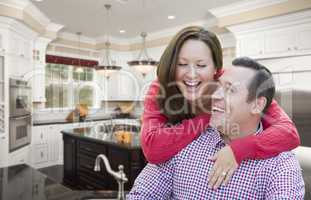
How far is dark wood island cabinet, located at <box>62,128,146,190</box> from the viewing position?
2.62 metres

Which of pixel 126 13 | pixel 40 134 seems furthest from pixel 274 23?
pixel 40 134

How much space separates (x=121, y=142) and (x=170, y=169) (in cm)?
192

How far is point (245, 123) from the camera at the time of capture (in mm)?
856

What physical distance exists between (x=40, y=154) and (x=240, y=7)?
13.5ft

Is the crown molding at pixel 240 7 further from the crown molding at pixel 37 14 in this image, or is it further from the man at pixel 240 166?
the man at pixel 240 166

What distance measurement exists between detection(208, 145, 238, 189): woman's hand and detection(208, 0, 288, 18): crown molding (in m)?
3.06

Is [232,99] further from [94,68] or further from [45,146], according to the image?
[45,146]

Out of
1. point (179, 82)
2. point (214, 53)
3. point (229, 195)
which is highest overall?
point (214, 53)

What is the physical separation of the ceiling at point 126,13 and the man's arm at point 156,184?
306cm

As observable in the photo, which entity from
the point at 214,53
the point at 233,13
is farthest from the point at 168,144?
the point at 233,13

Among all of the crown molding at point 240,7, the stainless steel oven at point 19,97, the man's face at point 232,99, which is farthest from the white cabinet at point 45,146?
the man's face at point 232,99

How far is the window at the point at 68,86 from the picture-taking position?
5.32 meters

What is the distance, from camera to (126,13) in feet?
13.2

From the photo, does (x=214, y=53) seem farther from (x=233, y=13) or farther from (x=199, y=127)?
(x=233, y=13)
